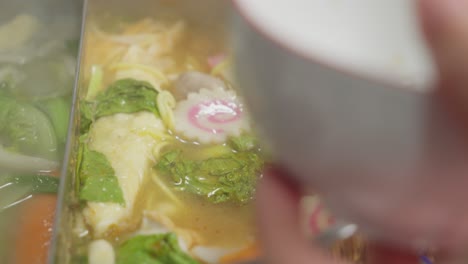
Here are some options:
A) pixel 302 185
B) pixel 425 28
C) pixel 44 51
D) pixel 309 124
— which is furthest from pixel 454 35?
pixel 44 51

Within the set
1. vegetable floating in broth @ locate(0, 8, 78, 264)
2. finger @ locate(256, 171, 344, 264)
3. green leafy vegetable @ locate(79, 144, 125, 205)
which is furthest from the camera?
vegetable floating in broth @ locate(0, 8, 78, 264)

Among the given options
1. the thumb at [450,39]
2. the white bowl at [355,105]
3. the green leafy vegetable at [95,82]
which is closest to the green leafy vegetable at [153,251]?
the green leafy vegetable at [95,82]

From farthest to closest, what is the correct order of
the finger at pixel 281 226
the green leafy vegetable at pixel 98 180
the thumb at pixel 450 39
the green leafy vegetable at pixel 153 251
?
the green leafy vegetable at pixel 98 180 → the green leafy vegetable at pixel 153 251 → the finger at pixel 281 226 → the thumb at pixel 450 39

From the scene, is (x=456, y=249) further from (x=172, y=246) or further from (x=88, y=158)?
(x=88, y=158)

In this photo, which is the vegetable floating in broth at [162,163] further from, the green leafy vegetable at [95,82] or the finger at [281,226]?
the finger at [281,226]

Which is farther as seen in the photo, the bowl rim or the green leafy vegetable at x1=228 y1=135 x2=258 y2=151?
the green leafy vegetable at x1=228 y1=135 x2=258 y2=151

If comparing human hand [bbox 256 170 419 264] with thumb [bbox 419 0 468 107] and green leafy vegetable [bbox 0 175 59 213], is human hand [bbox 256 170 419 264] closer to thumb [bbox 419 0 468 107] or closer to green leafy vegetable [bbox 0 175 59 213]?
thumb [bbox 419 0 468 107]

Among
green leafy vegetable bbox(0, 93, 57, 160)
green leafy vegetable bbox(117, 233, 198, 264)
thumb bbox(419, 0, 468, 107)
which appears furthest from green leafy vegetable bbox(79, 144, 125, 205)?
thumb bbox(419, 0, 468, 107)
